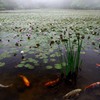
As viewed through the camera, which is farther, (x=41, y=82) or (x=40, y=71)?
(x=40, y=71)

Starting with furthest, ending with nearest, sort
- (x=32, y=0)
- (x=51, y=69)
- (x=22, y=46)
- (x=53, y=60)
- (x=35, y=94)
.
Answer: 1. (x=32, y=0)
2. (x=22, y=46)
3. (x=53, y=60)
4. (x=51, y=69)
5. (x=35, y=94)

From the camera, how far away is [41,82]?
165 inches

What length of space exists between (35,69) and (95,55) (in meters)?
2.52

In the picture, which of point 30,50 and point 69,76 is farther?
point 30,50

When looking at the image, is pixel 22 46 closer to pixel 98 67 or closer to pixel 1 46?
pixel 1 46

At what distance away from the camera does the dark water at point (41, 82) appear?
360 cm

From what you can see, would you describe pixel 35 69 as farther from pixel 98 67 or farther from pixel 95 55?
pixel 95 55

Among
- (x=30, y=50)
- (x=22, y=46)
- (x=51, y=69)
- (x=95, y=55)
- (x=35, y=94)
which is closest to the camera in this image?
(x=35, y=94)

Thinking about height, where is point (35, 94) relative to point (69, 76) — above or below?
below

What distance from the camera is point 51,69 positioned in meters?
4.85

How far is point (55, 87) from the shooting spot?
153 inches

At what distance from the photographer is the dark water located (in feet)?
11.8

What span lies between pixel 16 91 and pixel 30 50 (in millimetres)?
2932

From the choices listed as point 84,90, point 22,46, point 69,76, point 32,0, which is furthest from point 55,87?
point 32,0
